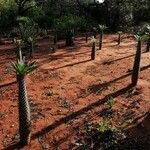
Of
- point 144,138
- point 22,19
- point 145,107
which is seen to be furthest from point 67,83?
point 22,19

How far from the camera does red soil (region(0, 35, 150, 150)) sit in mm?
12781

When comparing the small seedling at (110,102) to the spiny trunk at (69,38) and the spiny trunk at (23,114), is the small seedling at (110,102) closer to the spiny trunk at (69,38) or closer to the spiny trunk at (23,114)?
the spiny trunk at (23,114)

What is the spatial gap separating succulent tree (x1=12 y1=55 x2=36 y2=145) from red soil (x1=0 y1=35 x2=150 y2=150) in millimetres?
482

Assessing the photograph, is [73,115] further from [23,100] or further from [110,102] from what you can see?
[23,100]

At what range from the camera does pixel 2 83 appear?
17.7 meters

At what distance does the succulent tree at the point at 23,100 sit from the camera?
10.9 meters

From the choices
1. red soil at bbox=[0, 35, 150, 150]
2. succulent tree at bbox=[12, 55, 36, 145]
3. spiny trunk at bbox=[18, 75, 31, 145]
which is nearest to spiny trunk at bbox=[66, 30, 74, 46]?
red soil at bbox=[0, 35, 150, 150]

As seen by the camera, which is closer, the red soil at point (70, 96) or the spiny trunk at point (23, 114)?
the spiny trunk at point (23, 114)

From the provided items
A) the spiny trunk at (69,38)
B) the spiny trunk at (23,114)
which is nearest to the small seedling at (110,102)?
the spiny trunk at (23,114)

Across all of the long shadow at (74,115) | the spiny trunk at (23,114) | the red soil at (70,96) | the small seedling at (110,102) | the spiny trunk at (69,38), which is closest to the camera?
the spiny trunk at (23,114)

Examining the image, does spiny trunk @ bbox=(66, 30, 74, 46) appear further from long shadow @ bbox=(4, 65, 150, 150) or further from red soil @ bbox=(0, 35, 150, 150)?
long shadow @ bbox=(4, 65, 150, 150)

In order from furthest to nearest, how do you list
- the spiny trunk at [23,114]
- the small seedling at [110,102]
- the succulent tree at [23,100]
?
1. the small seedling at [110,102]
2. the spiny trunk at [23,114]
3. the succulent tree at [23,100]

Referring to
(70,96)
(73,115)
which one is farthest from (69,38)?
(73,115)

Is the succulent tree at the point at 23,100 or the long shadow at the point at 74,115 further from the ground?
the succulent tree at the point at 23,100
